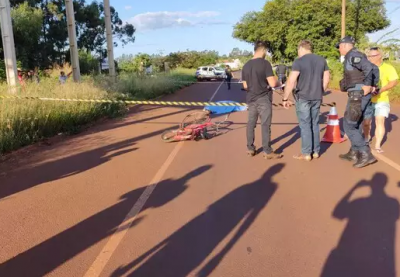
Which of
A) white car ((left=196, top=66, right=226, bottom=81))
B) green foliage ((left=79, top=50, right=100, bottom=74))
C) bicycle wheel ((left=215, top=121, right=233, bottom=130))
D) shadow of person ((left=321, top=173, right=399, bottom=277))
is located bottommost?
shadow of person ((left=321, top=173, right=399, bottom=277))

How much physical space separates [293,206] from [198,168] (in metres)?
2.19

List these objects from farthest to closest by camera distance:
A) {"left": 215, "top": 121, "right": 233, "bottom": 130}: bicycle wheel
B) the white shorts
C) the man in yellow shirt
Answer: {"left": 215, "top": 121, "right": 233, "bottom": 130}: bicycle wheel, the white shorts, the man in yellow shirt

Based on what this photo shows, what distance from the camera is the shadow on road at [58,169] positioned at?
19.4 ft

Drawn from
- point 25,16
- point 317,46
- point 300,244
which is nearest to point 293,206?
point 300,244

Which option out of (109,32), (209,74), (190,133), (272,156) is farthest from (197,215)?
(209,74)

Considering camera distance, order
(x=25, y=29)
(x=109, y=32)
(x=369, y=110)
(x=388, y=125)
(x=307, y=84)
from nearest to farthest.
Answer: (x=307, y=84)
(x=369, y=110)
(x=388, y=125)
(x=109, y=32)
(x=25, y=29)

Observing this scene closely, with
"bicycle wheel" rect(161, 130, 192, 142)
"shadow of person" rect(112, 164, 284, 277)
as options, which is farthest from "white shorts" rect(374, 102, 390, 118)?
"bicycle wheel" rect(161, 130, 192, 142)

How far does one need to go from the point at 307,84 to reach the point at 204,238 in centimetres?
370

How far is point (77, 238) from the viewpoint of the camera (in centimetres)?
406

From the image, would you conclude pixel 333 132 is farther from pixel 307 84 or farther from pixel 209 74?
pixel 209 74

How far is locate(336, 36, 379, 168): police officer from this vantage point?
243 inches

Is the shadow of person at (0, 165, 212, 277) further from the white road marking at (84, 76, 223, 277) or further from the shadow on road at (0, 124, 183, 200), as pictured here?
the shadow on road at (0, 124, 183, 200)

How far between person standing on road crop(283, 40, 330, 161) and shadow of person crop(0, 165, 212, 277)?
2.56m

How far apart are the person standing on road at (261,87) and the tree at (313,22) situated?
1233 inches
